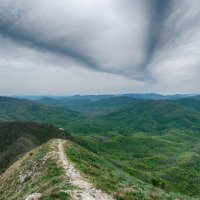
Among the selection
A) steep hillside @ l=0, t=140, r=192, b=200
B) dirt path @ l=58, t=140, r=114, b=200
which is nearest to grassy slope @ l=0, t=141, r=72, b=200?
steep hillside @ l=0, t=140, r=192, b=200

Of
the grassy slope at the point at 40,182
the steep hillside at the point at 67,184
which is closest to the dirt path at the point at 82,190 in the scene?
the steep hillside at the point at 67,184

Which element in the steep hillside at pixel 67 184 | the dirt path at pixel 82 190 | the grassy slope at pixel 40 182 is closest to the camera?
the dirt path at pixel 82 190

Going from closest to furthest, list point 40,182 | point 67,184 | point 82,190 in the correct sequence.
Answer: point 82,190, point 67,184, point 40,182

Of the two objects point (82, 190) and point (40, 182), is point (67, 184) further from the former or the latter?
point (40, 182)

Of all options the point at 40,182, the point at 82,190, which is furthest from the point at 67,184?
the point at 40,182

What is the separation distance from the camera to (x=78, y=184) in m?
46.9

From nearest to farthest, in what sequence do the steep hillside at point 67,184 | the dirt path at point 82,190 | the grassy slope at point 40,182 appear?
the dirt path at point 82,190, the steep hillside at point 67,184, the grassy slope at point 40,182

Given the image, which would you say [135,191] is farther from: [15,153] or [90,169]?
[15,153]

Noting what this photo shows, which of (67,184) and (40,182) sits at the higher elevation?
(67,184)

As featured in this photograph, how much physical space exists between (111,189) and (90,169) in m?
11.1

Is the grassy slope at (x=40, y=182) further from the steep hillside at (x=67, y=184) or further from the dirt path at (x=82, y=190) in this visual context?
the dirt path at (x=82, y=190)

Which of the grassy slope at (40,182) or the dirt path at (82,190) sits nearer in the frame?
the dirt path at (82,190)

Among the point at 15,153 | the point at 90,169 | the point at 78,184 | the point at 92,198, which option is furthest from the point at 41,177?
the point at 15,153

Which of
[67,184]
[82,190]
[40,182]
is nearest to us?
[82,190]
